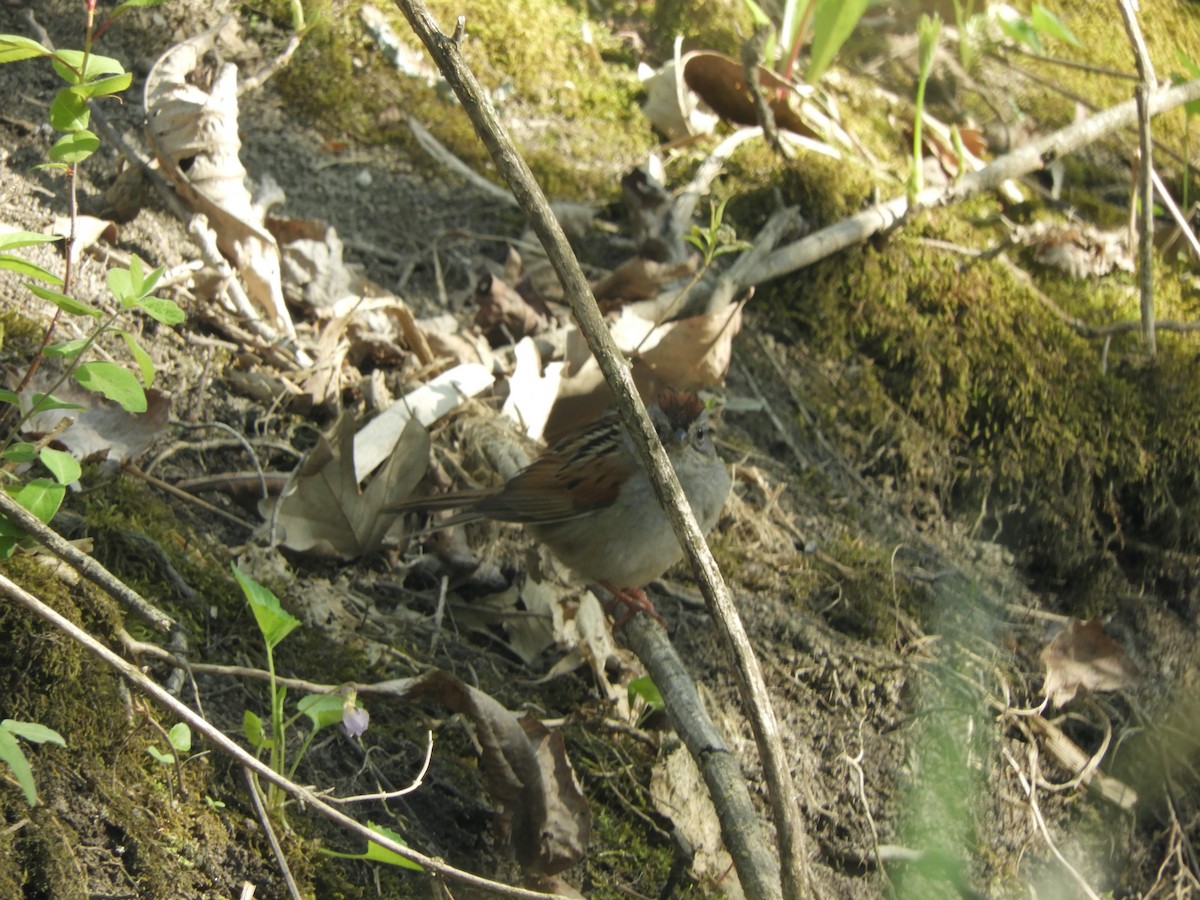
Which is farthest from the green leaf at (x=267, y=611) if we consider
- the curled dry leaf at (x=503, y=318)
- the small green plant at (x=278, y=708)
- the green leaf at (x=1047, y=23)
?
the green leaf at (x=1047, y=23)

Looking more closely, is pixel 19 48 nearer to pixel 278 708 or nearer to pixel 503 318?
pixel 278 708

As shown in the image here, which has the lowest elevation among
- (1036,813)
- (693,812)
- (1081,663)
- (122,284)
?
(1036,813)

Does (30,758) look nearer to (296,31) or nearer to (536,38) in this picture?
(296,31)

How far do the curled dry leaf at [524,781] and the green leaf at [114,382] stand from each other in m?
0.81

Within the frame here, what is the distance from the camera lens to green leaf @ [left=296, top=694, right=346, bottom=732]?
222 cm

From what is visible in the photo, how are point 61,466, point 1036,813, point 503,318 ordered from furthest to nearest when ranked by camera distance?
point 503,318, point 1036,813, point 61,466

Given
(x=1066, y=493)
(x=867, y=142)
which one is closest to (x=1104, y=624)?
(x=1066, y=493)

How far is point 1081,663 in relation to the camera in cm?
358

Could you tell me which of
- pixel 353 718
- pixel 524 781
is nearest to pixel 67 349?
pixel 353 718

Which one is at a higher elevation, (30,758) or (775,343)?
Result: (30,758)

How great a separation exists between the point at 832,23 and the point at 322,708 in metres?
3.44

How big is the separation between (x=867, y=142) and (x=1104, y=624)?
230 cm

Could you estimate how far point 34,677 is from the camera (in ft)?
7.05

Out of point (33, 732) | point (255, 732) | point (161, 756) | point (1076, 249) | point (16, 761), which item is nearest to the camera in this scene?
point (16, 761)
